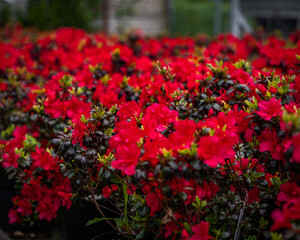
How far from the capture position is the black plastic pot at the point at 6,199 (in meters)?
2.20

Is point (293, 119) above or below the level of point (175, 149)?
above

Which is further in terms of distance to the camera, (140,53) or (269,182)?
(140,53)

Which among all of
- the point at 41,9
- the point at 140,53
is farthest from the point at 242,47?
the point at 41,9

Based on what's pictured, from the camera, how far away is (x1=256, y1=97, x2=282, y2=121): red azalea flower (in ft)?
3.91

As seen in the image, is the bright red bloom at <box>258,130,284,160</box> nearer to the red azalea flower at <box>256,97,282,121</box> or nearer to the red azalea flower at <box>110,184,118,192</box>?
the red azalea flower at <box>256,97,282,121</box>

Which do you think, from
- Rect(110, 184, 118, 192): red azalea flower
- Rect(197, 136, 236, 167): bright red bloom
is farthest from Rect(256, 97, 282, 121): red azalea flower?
Rect(110, 184, 118, 192): red azalea flower

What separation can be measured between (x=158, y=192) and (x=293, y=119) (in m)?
0.56

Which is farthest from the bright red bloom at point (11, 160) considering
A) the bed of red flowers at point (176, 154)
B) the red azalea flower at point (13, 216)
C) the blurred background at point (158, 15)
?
the blurred background at point (158, 15)

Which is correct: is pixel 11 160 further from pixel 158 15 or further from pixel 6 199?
pixel 158 15

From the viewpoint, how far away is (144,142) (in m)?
1.25

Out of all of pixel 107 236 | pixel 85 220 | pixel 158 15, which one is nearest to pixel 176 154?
pixel 107 236

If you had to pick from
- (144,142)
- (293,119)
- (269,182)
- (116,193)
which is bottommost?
(116,193)

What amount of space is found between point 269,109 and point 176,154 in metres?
0.42

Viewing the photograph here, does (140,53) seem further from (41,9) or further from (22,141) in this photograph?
(41,9)
